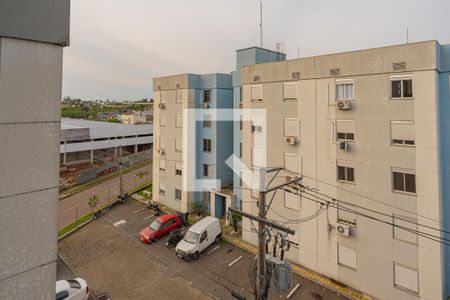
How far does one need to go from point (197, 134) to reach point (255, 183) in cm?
804

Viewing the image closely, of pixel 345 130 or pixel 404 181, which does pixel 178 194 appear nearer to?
pixel 345 130

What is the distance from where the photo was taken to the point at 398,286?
43.8 ft

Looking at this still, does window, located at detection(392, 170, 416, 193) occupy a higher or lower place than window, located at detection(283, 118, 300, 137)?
lower

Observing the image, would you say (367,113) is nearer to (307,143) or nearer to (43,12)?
(307,143)

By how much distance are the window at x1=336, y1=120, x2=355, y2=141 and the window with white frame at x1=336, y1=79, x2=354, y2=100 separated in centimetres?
126

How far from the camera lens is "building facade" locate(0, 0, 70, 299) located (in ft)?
10.7

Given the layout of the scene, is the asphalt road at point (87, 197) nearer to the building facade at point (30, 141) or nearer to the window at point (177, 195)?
the window at point (177, 195)

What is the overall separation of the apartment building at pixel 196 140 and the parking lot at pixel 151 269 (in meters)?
4.89

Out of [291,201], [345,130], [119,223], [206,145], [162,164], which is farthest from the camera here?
[162,164]

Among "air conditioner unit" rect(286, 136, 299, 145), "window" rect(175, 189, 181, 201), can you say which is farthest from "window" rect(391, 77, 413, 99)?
"window" rect(175, 189, 181, 201)

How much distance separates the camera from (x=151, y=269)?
1673cm

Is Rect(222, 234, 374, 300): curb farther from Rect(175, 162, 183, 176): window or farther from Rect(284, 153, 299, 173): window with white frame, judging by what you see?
Rect(175, 162, 183, 176): window

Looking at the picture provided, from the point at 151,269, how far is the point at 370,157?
1354cm

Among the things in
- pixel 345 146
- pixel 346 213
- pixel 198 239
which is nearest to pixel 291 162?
pixel 345 146
